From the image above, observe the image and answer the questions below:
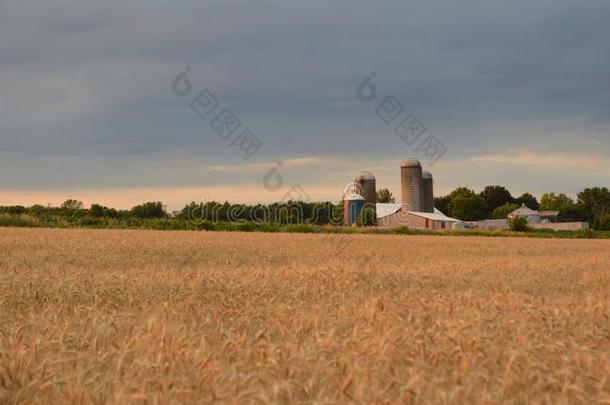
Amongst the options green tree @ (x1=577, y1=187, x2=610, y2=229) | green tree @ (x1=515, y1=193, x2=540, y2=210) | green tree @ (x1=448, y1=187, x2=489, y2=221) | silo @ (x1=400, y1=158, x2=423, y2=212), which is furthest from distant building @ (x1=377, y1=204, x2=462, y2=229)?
green tree @ (x1=515, y1=193, x2=540, y2=210)

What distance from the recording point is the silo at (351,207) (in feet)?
314

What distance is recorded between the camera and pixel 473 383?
3.95 metres

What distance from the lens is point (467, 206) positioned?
129000 millimetres

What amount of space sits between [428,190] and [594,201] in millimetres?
46261

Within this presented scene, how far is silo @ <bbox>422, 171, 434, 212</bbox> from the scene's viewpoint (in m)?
105

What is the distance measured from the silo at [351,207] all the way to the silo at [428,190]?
13.0m

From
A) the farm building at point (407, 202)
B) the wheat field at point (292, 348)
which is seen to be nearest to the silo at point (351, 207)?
the farm building at point (407, 202)

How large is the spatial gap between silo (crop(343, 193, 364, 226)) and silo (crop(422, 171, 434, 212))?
13.0 m

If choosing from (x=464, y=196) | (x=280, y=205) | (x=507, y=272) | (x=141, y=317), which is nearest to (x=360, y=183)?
(x=280, y=205)

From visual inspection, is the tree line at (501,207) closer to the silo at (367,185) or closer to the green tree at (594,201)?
the green tree at (594,201)

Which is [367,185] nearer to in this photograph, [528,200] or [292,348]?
[528,200]

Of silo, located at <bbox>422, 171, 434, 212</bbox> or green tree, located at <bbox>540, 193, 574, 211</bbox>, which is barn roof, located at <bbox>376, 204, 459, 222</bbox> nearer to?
silo, located at <bbox>422, 171, 434, 212</bbox>

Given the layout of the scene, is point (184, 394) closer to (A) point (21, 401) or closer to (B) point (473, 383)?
(A) point (21, 401)

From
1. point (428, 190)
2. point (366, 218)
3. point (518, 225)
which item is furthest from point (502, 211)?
point (518, 225)
